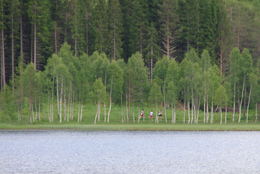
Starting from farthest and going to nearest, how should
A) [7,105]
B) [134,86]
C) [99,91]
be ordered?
[134,86] → [99,91] → [7,105]

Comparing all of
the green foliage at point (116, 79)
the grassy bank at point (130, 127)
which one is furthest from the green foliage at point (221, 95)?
the green foliage at point (116, 79)

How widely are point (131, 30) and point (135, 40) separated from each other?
8.47 feet

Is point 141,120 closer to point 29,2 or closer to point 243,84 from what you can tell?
point 243,84

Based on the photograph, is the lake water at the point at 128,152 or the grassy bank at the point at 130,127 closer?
the lake water at the point at 128,152

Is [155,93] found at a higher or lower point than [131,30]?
lower

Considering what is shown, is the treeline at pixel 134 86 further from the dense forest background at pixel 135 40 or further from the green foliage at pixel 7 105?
the green foliage at pixel 7 105

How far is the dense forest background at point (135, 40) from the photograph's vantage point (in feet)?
279

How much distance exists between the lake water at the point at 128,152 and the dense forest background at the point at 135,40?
12.7 m

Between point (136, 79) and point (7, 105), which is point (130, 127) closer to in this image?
point (136, 79)

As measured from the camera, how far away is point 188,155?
52219mm

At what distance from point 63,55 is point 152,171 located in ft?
171

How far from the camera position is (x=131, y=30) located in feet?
359

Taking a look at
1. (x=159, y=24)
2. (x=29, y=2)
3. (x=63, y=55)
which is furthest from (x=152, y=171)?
(x=159, y=24)

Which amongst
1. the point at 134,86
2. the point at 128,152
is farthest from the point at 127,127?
the point at 128,152
